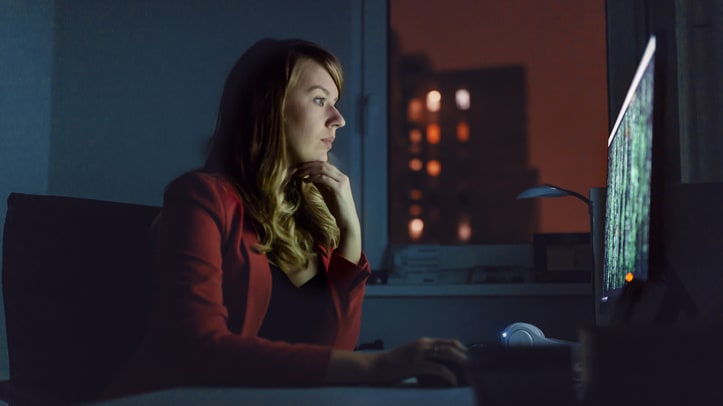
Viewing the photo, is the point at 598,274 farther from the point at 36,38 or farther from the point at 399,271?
the point at 36,38

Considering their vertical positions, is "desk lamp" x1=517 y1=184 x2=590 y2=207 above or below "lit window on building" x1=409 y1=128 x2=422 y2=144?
below

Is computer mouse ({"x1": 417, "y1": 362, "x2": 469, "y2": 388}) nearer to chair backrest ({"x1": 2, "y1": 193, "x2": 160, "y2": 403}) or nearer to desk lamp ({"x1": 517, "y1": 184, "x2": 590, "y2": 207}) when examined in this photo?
chair backrest ({"x1": 2, "y1": 193, "x2": 160, "y2": 403})

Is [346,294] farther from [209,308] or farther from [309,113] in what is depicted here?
[209,308]

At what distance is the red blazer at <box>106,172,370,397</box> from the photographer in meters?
0.78

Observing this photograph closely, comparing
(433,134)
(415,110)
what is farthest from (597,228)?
(433,134)

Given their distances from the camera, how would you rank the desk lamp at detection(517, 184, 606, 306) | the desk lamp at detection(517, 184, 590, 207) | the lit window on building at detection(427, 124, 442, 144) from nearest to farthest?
the desk lamp at detection(517, 184, 606, 306), the desk lamp at detection(517, 184, 590, 207), the lit window on building at detection(427, 124, 442, 144)

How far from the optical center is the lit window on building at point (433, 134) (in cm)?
297

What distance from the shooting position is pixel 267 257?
1258mm

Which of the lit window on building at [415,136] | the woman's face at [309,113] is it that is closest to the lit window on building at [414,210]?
the lit window on building at [415,136]

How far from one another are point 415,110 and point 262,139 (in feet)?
5.14

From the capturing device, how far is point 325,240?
4.78 feet

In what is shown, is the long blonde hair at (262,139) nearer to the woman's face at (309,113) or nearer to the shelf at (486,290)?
the woman's face at (309,113)

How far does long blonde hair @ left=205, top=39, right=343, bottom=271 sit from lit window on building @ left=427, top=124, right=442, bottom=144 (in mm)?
1662

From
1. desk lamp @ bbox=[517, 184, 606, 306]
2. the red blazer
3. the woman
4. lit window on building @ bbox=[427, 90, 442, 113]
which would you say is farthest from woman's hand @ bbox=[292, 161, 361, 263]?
lit window on building @ bbox=[427, 90, 442, 113]
